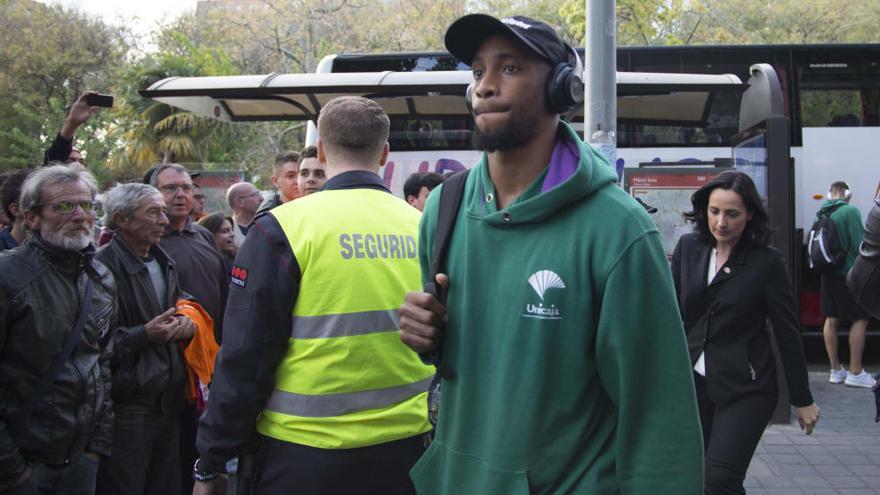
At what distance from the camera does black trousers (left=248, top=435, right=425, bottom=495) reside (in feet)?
8.66

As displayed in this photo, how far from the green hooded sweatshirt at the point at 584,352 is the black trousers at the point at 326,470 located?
0.88 metres

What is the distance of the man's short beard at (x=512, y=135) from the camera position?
1.92m

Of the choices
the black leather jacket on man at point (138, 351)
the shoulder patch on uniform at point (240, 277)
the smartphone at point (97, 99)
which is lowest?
the black leather jacket on man at point (138, 351)

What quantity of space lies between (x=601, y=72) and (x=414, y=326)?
392cm

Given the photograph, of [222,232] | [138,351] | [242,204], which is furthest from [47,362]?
[242,204]

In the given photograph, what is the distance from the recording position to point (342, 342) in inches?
106

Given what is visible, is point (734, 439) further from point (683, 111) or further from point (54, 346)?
point (683, 111)

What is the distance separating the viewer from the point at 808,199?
1048 centimetres

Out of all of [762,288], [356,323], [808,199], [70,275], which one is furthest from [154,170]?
[808,199]

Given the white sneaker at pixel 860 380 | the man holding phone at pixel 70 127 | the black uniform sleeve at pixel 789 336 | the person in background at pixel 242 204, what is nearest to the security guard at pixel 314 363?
the black uniform sleeve at pixel 789 336

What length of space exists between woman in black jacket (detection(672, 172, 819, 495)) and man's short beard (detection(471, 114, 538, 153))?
269 cm

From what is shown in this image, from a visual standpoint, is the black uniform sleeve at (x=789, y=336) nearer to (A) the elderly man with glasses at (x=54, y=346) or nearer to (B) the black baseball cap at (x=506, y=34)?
(B) the black baseball cap at (x=506, y=34)

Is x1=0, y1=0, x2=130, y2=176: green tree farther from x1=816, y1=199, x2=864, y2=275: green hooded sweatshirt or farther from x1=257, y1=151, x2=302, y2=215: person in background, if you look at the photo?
x1=816, y1=199, x2=864, y2=275: green hooded sweatshirt

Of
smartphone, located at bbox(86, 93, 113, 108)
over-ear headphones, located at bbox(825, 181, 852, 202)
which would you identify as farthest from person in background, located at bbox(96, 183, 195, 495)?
over-ear headphones, located at bbox(825, 181, 852, 202)
